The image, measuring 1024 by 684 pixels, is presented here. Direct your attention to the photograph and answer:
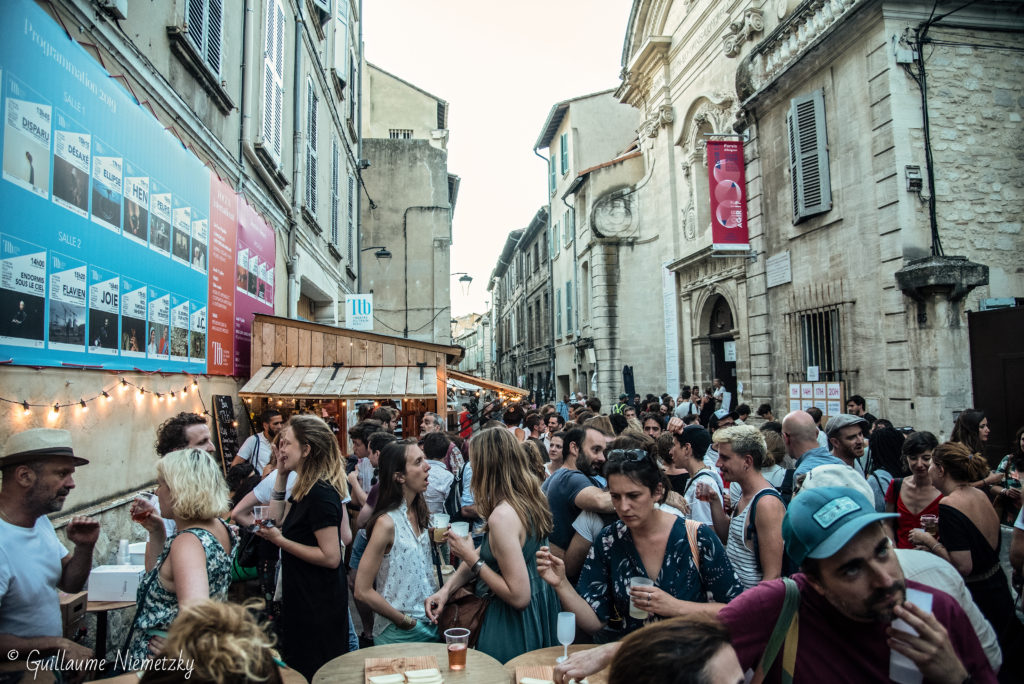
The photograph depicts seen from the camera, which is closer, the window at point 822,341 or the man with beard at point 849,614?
the man with beard at point 849,614

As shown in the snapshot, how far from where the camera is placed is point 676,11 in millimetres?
16688

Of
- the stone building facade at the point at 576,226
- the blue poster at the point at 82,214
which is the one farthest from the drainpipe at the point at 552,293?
the blue poster at the point at 82,214

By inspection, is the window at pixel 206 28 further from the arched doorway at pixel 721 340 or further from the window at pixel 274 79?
the arched doorway at pixel 721 340

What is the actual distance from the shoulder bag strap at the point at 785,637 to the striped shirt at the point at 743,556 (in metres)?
1.30

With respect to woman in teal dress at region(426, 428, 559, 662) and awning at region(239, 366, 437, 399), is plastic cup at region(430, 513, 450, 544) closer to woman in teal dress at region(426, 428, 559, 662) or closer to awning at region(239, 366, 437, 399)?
woman in teal dress at region(426, 428, 559, 662)

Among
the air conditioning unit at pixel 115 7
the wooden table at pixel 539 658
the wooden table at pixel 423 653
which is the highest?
the air conditioning unit at pixel 115 7

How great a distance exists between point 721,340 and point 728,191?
4226 millimetres

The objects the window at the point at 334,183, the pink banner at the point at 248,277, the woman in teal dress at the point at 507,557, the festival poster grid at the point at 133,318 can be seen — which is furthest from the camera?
the window at the point at 334,183

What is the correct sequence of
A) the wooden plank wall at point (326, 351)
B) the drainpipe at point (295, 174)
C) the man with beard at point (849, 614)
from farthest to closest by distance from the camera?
the drainpipe at point (295, 174) → the wooden plank wall at point (326, 351) → the man with beard at point (849, 614)

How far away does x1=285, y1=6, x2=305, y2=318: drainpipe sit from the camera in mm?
11273

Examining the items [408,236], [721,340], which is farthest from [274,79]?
[408,236]

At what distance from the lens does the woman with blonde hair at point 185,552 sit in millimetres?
2510

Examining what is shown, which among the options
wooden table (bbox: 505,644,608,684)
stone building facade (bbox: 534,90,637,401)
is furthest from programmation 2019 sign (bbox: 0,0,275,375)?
stone building facade (bbox: 534,90,637,401)

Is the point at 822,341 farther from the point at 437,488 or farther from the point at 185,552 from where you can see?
the point at 185,552
